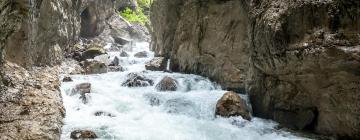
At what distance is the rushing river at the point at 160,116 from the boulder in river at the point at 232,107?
22 cm

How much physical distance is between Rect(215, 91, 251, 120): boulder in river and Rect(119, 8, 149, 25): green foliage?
1166 inches

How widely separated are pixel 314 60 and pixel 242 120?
3101 millimetres

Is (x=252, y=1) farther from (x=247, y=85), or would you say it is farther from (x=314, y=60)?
(x=314, y=60)

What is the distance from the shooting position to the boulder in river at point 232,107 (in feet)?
39.8

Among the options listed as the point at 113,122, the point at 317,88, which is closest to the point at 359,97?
the point at 317,88

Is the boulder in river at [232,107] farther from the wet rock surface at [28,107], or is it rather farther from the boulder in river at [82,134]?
the wet rock surface at [28,107]

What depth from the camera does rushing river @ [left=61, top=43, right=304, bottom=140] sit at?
1030cm

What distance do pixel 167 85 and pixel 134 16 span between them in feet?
88.9

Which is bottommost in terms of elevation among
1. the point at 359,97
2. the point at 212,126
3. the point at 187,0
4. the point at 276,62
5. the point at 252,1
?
the point at 212,126

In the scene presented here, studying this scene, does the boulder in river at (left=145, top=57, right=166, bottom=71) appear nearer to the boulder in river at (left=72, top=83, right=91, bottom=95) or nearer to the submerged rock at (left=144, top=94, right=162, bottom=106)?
the boulder in river at (left=72, top=83, right=91, bottom=95)

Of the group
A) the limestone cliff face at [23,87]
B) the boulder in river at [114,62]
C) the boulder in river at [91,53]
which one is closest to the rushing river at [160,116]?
the limestone cliff face at [23,87]

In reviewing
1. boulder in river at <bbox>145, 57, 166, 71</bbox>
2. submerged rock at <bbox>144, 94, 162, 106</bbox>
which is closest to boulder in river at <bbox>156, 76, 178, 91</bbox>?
submerged rock at <bbox>144, 94, 162, 106</bbox>

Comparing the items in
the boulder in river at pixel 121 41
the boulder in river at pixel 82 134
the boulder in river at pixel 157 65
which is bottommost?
the boulder in river at pixel 82 134

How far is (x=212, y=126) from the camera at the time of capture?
11.3 meters
